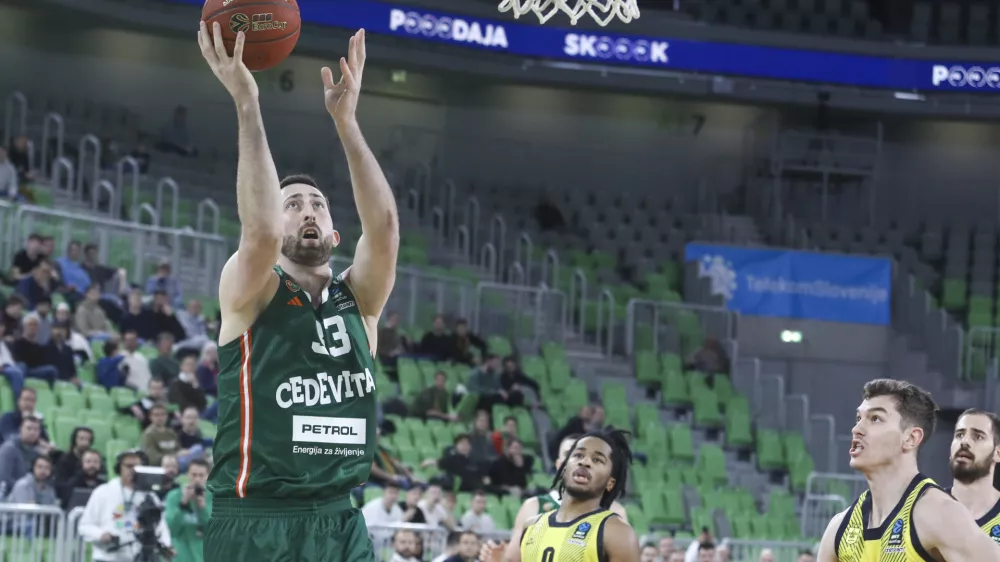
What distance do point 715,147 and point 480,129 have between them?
3965 mm

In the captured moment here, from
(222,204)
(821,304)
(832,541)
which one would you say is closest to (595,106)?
(821,304)

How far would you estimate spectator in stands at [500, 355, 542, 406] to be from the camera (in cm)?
1695

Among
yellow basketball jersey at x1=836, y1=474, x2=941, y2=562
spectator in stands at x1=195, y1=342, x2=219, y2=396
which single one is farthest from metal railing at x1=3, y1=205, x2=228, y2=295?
yellow basketball jersey at x1=836, y1=474, x2=941, y2=562

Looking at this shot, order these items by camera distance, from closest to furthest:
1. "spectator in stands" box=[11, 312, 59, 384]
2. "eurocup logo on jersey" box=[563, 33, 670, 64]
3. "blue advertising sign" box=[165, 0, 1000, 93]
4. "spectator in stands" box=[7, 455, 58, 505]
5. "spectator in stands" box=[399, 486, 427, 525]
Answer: "spectator in stands" box=[7, 455, 58, 505], "spectator in stands" box=[399, 486, 427, 525], "spectator in stands" box=[11, 312, 59, 384], "blue advertising sign" box=[165, 0, 1000, 93], "eurocup logo on jersey" box=[563, 33, 670, 64]

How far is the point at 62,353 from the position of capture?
1328 centimetres

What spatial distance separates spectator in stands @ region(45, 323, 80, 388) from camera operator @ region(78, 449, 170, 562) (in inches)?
96.2

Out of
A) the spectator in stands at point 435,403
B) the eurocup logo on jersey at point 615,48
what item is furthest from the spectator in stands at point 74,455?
the eurocup logo on jersey at point 615,48

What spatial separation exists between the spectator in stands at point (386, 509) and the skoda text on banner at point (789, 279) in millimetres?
9938

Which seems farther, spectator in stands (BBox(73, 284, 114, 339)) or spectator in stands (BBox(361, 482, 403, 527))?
spectator in stands (BBox(73, 284, 114, 339))

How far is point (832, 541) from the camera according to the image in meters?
5.76

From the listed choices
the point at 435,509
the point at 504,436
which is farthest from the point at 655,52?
the point at 435,509

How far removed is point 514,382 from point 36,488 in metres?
6.66

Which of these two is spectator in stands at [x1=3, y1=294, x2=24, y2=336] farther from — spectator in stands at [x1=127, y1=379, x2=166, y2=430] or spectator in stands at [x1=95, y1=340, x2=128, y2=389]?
spectator in stands at [x1=127, y1=379, x2=166, y2=430]

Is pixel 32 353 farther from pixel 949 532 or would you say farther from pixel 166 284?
pixel 949 532
